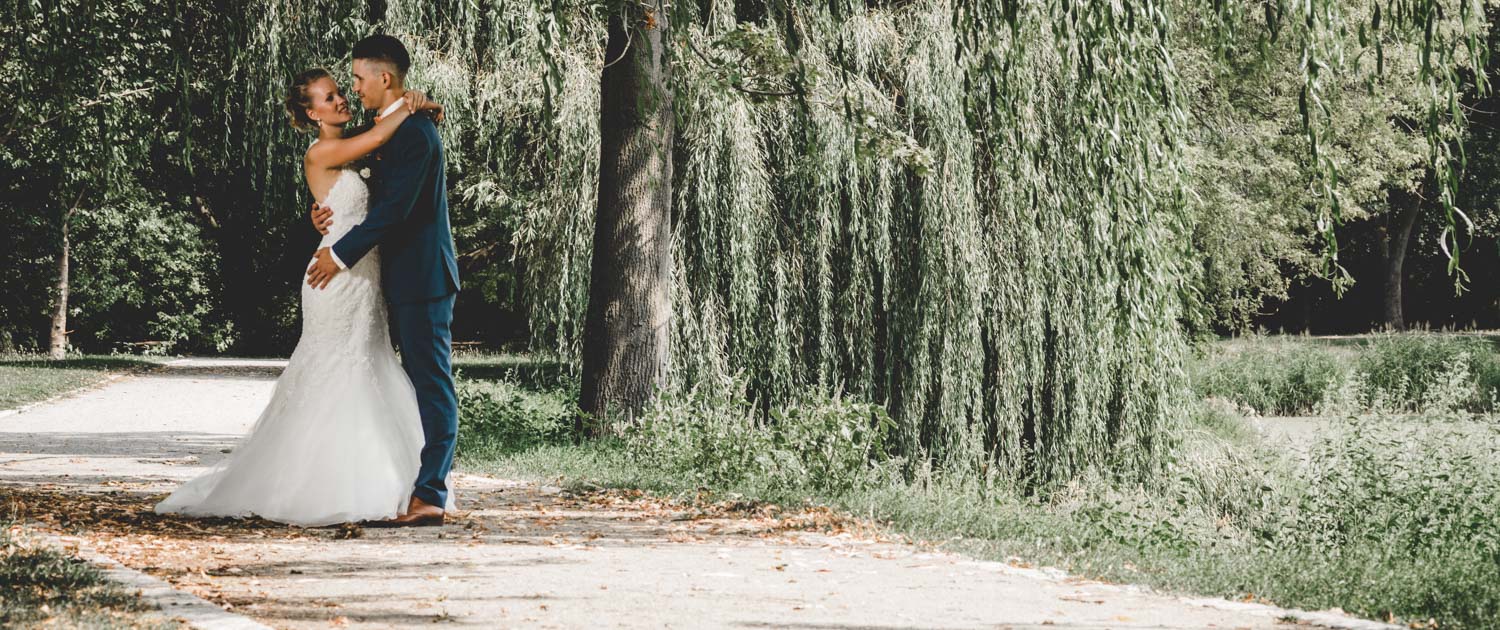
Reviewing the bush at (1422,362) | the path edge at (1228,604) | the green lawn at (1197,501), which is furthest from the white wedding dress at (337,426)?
the bush at (1422,362)

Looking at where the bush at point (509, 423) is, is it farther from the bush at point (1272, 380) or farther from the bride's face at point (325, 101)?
the bush at point (1272, 380)

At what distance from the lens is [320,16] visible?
10.6 meters

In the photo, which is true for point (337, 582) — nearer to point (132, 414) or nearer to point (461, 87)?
point (461, 87)

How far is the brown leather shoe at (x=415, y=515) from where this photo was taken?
582 cm

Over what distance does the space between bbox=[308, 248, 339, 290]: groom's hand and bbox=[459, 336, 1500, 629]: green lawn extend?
228 centimetres

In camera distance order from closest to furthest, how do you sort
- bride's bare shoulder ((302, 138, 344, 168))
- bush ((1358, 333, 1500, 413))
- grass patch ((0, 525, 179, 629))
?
grass patch ((0, 525, 179, 629))
bride's bare shoulder ((302, 138, 344, 168))
bush ((1358, 333, 1500, 413))

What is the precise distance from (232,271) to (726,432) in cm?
3260

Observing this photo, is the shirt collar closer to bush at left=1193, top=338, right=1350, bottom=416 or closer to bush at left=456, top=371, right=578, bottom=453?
bush at left=456, top=371, right=578, bottom=453

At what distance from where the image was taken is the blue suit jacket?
563 cm

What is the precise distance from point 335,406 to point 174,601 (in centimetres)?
170

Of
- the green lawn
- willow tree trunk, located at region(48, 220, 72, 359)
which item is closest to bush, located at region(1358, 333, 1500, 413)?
the green lawn

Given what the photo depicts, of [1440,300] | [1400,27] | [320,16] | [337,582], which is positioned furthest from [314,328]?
[1440,300]

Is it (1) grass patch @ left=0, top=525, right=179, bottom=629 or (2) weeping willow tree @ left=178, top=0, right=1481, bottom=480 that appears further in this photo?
(2) weeping willow tree @ left=178, top=0, right=1481, bottom=480

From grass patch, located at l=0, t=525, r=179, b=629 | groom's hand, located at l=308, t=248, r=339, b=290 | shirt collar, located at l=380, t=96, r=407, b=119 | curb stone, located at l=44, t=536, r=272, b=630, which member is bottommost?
curb stone, located at l=44, t=536, r=272, b=630
